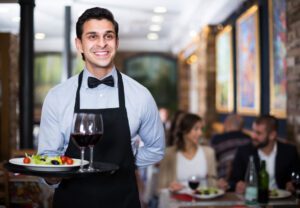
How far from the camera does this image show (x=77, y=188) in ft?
6.15

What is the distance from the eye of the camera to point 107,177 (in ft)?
6.19

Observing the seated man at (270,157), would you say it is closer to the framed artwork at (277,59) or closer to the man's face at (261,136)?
the man's face at (261,136)

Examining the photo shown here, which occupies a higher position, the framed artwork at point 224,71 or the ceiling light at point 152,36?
the ceiling light at point 152,36

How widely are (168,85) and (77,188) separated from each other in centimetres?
1337

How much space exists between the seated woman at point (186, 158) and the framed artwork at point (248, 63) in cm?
234

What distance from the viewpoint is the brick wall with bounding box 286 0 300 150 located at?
13.2ft

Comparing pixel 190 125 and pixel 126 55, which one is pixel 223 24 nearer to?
pixel 190 125

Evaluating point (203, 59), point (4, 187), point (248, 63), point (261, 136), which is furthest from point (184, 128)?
point (203, 59)

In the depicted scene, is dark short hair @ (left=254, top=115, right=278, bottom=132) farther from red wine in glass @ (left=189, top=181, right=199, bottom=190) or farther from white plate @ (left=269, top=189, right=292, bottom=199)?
red wine in glass @ (left=189, top=181, right=199, bottom=190)

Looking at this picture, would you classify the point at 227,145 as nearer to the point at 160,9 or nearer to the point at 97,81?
the point at 97,81

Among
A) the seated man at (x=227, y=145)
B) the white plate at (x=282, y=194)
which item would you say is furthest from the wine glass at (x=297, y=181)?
the seated man at (x=227, y=145)

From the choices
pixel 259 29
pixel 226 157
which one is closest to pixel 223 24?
pixel 259 29

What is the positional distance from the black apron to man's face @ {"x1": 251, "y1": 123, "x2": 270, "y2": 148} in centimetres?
212

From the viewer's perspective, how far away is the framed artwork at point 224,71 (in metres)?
7.82
